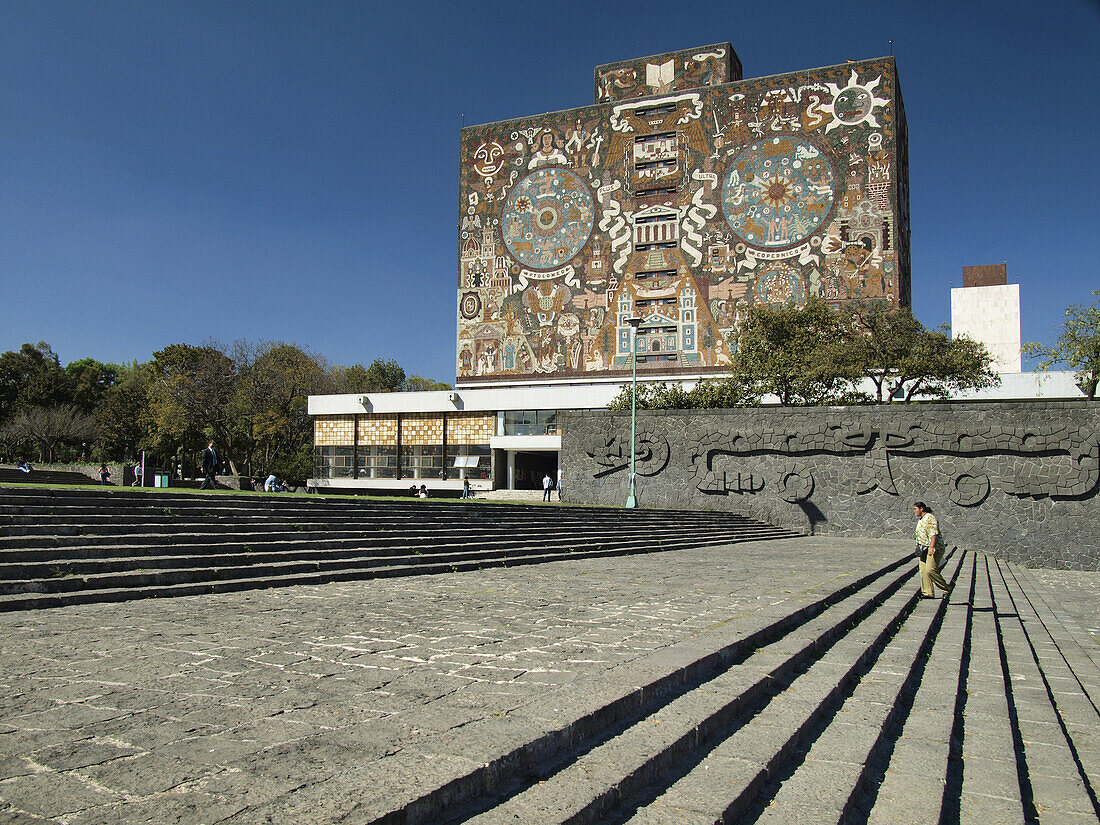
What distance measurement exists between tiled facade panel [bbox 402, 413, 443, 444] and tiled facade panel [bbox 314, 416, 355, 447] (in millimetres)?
3308

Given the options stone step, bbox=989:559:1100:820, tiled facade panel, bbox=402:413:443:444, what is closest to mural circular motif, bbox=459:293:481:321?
tiled facade panel, bbox=402:413:443:444

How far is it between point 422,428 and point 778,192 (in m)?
22.6

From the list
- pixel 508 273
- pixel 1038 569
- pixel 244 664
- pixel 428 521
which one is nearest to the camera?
pixel 244 664

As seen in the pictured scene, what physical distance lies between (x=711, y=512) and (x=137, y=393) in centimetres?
4341

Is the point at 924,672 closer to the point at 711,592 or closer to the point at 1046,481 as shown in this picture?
the point at 711,592

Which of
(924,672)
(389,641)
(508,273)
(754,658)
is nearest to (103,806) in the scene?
(389,641)

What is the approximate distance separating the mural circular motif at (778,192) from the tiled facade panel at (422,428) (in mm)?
18984

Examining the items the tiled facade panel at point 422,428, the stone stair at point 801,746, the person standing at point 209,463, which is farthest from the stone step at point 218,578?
the tiled facade panel at point 422,428

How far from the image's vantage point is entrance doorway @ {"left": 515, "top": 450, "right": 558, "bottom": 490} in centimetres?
4197

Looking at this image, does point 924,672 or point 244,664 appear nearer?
point 244,664

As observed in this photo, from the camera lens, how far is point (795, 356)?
94.9ft

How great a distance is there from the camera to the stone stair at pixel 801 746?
9.18ft

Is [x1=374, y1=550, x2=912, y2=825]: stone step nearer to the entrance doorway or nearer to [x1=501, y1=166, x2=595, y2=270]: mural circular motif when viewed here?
the entrance doorway

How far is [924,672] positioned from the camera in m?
5.92
